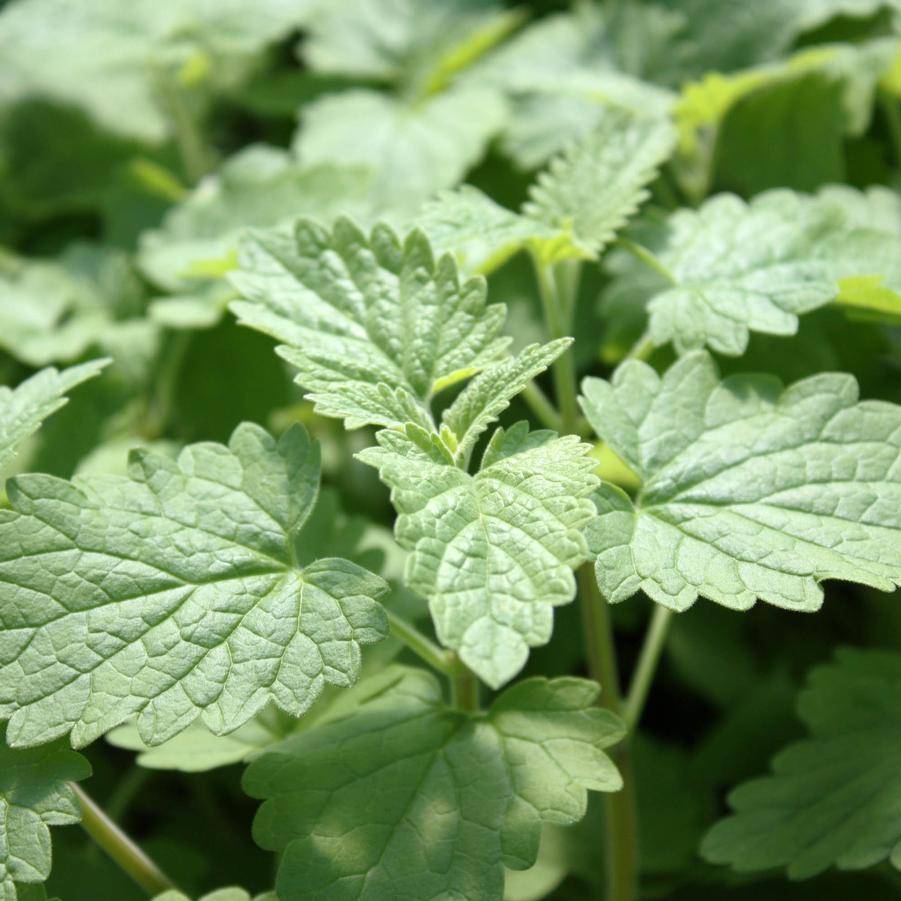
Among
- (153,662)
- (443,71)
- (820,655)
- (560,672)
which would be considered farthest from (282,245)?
(820,655)

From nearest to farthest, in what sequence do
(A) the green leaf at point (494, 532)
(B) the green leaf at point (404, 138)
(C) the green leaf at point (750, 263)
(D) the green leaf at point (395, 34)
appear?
(A) the green leaf at point (494, 532), (C) the green leaf at point (750, 263), (B) the green leaf at point (404, 138), (D) the green leaf at point (395, 34)

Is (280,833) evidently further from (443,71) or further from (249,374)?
(443,71)

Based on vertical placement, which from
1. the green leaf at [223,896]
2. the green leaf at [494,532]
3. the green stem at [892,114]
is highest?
the green leaf at [494,532]

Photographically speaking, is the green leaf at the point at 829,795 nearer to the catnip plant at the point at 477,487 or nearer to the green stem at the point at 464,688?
the catnip plant at the point at 477,487

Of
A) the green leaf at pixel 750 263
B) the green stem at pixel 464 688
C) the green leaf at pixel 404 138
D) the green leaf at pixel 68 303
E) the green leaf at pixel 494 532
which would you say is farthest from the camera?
the green leaf at pixel 404 138

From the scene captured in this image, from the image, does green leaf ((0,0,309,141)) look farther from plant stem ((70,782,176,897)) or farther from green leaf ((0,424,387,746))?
plant stem ((70,782,176,897))

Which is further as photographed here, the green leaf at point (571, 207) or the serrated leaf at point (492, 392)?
the green leaf at point (571, 207)

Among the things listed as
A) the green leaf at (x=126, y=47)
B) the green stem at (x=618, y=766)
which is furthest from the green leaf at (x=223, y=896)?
the green leaf at (x=126, y=47)
